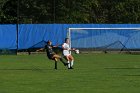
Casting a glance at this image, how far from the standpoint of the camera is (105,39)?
51.7 m

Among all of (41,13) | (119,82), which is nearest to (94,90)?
(119,82)

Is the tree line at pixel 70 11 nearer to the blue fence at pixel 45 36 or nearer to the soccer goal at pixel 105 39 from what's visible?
the blue fence at pixel 45 36

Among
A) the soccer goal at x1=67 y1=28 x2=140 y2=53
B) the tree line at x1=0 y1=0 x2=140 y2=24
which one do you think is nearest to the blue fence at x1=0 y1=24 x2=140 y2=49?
the soccer goal at x1=67 y1=28 x2=140 y2=53

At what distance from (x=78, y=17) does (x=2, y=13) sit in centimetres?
874

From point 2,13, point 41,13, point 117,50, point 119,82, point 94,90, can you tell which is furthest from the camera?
point 2,13

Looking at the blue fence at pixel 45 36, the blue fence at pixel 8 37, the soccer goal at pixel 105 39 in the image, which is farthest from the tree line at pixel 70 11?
the soccer goal at pixel 105 39

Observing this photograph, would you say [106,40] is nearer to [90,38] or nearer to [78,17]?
[90,38]

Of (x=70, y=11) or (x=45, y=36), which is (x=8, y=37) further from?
(x=70, y=11)

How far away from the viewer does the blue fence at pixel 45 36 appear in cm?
5159

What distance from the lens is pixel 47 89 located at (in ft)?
59.1

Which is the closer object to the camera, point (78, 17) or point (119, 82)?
point (119, 82)

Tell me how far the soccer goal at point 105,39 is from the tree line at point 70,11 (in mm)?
5071

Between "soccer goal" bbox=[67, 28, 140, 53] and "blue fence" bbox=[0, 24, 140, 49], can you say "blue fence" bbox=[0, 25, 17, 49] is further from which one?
"soccer goal" bbox=[67, 28, 140, 53]

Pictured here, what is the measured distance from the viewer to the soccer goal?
51.0m
